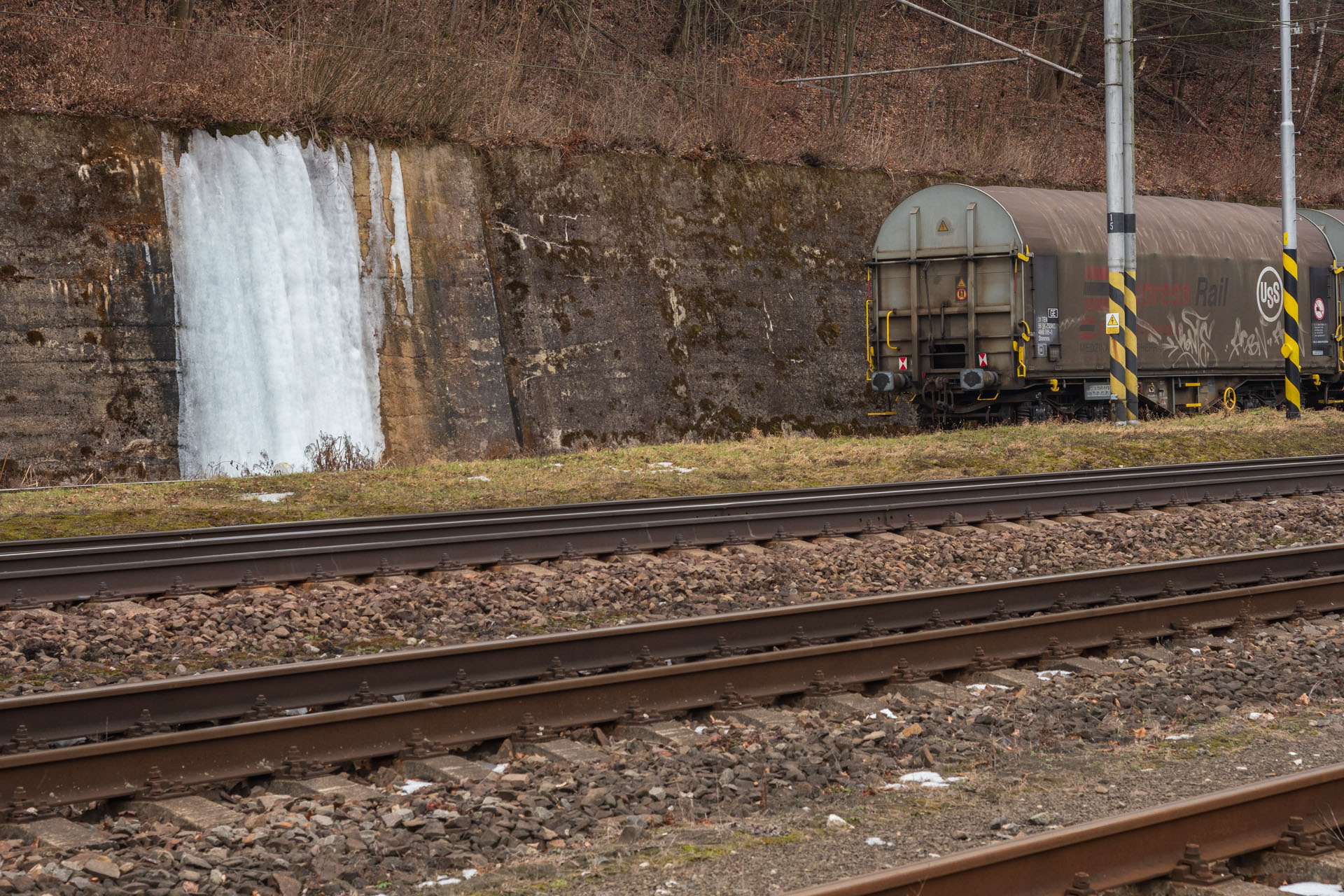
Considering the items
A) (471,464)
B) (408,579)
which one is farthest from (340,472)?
(408,579)

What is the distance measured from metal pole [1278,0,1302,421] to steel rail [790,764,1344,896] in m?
20.0

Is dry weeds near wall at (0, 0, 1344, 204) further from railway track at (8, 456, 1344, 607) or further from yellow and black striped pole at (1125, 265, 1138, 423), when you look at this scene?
railway track at (8, 456, 1344, 607)

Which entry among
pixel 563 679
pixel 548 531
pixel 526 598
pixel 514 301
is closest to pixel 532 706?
pixel 563 679

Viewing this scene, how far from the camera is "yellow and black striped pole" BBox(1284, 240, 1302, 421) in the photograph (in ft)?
75.4

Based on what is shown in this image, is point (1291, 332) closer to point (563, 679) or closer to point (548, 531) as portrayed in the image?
point (548, 531)

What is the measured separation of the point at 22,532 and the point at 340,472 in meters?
5.00

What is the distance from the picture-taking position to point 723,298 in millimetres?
24094

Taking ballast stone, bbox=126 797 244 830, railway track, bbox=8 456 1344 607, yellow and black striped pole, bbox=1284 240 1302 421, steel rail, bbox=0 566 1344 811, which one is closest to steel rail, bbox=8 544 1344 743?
steel rail, bbox=0 566 1344 811

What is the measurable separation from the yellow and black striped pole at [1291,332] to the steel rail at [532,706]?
16.2 metres

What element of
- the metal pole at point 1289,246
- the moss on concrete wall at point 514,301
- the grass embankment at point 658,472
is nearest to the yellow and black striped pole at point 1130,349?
the grass embankment at point 658,472

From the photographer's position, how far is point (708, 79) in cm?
2842

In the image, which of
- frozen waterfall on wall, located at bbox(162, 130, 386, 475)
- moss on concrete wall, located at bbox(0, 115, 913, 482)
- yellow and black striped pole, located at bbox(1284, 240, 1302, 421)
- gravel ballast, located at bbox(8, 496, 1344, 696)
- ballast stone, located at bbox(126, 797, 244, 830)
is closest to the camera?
ballast stone, located at bbox(126, 797, 244, 830)

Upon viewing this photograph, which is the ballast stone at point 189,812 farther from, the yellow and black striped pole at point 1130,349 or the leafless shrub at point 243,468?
the yellow and black striped pole at point 1130,349

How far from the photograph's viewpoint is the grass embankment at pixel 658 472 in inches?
546
